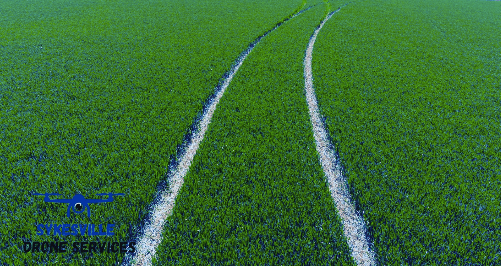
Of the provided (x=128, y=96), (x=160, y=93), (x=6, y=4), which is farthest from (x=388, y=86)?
(x=6, y=4)

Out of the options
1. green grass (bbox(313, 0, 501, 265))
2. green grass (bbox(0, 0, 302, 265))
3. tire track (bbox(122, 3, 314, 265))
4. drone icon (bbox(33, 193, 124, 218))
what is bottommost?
green grass (bbox(313, 0, 501, 265))

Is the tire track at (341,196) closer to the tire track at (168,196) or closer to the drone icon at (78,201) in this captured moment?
the tire track at (168,196)

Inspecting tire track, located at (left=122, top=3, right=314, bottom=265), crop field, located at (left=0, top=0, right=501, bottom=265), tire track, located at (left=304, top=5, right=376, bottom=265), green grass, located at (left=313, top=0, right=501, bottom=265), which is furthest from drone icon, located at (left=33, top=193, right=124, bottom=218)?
green grass, located at (left=313, top=0, right=501, bottom=265)

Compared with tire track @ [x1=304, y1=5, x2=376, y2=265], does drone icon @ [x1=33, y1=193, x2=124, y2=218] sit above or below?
above

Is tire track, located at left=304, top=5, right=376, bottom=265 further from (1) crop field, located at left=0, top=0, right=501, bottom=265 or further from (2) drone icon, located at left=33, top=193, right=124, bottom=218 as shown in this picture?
(2) drone icon, located at left=33, top=193, right=124, bottom=218

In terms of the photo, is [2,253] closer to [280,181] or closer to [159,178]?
[159,178]

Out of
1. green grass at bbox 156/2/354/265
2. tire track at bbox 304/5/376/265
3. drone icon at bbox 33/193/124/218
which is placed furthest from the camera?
drone icon at bbox 33/193/124/218

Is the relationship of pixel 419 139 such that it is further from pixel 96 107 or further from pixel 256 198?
pixel 96 107

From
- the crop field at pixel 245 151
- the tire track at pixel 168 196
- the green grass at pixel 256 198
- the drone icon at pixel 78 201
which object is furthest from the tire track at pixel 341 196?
the drone icon at pixel 78 201
